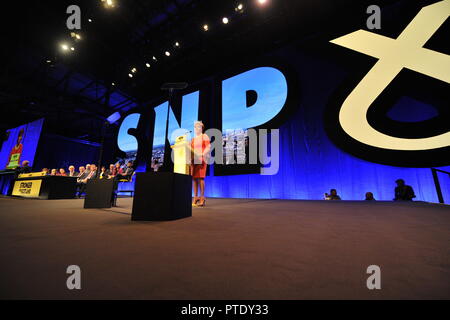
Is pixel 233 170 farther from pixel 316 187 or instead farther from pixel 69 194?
pixel 69 194

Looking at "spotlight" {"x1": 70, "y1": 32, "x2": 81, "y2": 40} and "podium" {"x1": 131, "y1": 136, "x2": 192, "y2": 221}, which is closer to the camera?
"podium" {"x1": 131, "y1": 136, "x2": 192, "y2": 221}

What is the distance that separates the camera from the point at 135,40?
20.5ft

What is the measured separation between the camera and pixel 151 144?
8.98m

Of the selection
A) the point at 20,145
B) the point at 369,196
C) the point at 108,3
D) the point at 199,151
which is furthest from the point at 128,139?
the point at 369,196

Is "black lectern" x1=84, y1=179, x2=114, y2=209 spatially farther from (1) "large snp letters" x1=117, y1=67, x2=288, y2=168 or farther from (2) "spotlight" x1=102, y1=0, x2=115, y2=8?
(2) "spotlight" x1=102, y1=0, x2=115, y2=8

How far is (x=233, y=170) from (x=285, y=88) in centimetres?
319

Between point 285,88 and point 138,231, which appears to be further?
point 285,88

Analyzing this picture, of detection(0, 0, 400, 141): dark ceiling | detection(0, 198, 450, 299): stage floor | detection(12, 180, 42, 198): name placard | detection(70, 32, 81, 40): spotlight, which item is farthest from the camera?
detection(70, 32, 81, 40): spotlight

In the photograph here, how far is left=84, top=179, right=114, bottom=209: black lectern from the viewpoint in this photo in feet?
10.1

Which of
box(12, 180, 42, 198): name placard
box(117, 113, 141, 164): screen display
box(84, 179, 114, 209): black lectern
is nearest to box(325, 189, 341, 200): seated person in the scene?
box(84, 179, 114, 209): black lectern

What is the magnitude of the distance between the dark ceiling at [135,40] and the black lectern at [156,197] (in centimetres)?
513

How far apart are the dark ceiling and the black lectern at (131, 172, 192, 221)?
5131mm

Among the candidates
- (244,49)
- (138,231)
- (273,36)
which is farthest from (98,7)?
(138,231)
